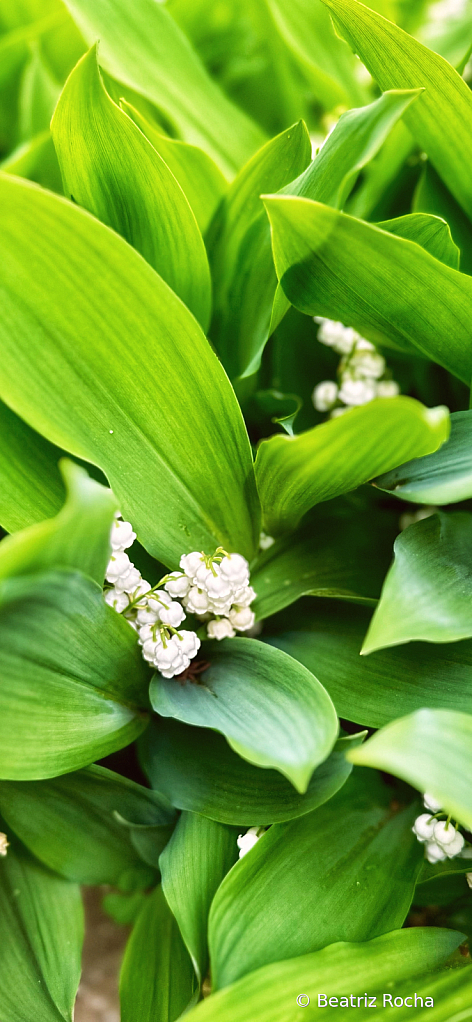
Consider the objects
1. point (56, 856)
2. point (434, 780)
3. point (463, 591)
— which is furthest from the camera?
point (56, 856)

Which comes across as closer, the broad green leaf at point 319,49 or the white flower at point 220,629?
the white flower at point 220,629

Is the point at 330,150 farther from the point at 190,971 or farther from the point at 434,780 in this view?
the point at 190,971

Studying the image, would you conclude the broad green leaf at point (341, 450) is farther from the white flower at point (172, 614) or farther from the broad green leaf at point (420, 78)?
the broad green leaf at point (420, 78)

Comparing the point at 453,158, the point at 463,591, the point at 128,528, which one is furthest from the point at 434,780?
the point at 453,158

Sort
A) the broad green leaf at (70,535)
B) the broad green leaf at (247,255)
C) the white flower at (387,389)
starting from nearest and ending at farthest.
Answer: the broad green leaf at (70,535) < the broad green leaf at (247,255) < the white flower at (387,389)

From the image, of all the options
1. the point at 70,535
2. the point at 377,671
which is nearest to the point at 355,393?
the point at 377,671

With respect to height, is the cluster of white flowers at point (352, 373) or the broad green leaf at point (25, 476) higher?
the broad green leaf at point (25, 476)

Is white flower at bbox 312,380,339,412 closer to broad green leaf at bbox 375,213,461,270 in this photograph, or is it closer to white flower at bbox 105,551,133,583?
broad green leaf at bbox 375,213,461,270

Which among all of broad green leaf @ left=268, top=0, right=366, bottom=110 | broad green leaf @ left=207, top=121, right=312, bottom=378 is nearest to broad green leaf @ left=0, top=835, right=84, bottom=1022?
broad green leaf @ left=207, top=121, right=312, bottom=378

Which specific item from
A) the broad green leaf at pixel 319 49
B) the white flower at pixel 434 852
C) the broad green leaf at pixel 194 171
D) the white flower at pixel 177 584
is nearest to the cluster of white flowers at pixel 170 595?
the white flower at pixel 177 584
